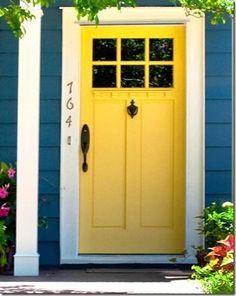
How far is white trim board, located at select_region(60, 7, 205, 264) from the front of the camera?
6.66m

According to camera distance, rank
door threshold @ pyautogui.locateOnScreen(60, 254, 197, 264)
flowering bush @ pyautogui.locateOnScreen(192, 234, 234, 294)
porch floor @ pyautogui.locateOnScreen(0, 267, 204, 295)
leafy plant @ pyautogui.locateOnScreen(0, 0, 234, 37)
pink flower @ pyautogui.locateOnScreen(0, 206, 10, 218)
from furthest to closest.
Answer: door threshold @ pyautogui.locateOnScreen(60, 254, 197, 264)
pink flower @ pyautogui.locateOnScreen(0, 206, 10, 218)
porch floor @ pyautogui.locateOnScreen(0, 267, 204, 295)
flowering bush @ pyautogui.locateOnScreen(192, 234, 234, 294)
leafy plant @ pyautogui.locateOnScreen(0, 0, 234, 37)

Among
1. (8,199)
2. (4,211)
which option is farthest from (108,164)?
(4,211)

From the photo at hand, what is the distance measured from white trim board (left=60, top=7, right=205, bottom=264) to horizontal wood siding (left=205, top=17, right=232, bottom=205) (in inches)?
2.6

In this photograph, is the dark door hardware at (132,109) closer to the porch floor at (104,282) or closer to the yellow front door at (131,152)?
the yellow front door at (131,152)

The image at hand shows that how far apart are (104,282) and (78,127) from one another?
171 centimetres

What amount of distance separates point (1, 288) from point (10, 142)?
5.90ft

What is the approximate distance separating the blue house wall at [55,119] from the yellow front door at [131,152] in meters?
0.26

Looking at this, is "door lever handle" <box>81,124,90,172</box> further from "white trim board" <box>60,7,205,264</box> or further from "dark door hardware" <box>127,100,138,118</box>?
"dark door hardware" <box>127,100,138,118</box>

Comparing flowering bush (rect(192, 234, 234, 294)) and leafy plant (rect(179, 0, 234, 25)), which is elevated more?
leafy plant (rect(179, 0, 234, 25))

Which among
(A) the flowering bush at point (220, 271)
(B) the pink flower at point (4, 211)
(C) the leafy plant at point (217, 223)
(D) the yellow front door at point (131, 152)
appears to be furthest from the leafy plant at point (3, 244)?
(C) the leafy plant at point (217, 223)

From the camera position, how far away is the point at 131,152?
6840mm

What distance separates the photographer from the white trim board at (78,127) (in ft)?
21.9

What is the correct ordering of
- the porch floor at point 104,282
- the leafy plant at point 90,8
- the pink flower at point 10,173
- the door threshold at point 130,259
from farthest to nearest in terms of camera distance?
the door threshold at point 130,259, the pink flower at point 10,173, the porch floor at point 104,282, the leafy plant at point 90,8

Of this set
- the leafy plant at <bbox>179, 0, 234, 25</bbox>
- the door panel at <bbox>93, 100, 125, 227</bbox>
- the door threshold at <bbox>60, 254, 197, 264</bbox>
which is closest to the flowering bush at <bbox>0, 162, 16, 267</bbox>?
the door threshold at <bbox>60, 254, 197, 264</bbox>
